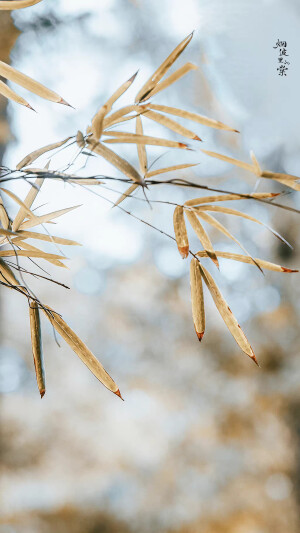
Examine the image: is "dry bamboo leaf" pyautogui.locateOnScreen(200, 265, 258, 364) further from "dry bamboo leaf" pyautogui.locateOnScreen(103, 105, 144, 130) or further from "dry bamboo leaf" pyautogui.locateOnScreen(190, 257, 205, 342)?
"dry bamboo leaf" pyautogui.locateOnScreen(103, 105, 144, 130)

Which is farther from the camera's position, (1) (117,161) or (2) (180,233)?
(2) (180,233)

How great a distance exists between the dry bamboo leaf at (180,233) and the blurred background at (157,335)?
185cm

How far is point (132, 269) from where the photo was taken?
9.58ft

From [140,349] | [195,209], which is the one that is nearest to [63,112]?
[140,349]

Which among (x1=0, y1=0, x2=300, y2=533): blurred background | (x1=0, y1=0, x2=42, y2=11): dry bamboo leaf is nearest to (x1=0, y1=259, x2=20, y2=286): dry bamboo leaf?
(x1=0, y1=0, x2=42, y2=11): dry bamboo leaf

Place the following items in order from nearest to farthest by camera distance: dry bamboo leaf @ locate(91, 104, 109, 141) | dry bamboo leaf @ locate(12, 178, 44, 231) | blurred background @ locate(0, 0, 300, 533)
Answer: dry bamboo leaf @ locate(91, 104, 109, 141)
dry bamboo leaf @ locate(12, 178, 44, 231)
blurred background @ locate(0, 0, 300, 533)

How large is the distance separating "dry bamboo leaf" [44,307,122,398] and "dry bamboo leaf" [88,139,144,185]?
20 cm

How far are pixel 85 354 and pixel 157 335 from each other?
2389 millimetres

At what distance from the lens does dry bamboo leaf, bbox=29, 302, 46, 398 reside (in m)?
0.53

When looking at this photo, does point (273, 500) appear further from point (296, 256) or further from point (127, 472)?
point (296, 256)

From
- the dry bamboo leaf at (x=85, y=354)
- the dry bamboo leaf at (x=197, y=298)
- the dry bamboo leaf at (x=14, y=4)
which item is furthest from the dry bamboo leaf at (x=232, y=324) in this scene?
the dry bamboo leaf at (x=14, y=4)

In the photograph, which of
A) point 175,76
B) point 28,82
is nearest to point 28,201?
point 28,82

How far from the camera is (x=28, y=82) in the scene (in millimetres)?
510

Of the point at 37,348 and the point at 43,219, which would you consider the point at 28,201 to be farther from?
the point at 37,348
